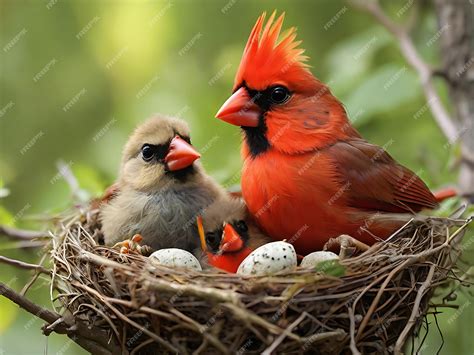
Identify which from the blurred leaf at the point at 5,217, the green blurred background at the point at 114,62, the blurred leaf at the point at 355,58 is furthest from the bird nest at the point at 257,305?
the green blurred background at the point at 114,62

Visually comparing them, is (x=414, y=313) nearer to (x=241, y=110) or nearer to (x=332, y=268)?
(x=332, y=268)

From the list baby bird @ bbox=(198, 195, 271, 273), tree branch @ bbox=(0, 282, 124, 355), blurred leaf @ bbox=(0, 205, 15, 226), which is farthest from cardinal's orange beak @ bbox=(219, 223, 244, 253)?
blurred leaf @ bbox=(0, 205, 15, 226)

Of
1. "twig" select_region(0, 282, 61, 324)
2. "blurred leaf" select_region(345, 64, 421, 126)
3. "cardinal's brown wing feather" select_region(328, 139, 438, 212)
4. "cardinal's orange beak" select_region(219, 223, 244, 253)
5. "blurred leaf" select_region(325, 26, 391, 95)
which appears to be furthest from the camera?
"blurred leaf" select_region(325, 26, 391, 95)

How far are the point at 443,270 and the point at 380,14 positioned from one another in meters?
2.18

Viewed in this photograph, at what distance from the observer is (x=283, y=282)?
117 inches

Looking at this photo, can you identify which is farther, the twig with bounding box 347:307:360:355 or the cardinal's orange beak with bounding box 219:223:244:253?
the cardinal's orange beak with bounding box 219:223:244:253

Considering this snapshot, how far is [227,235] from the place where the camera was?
3.67 m

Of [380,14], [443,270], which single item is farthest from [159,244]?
[380,14]

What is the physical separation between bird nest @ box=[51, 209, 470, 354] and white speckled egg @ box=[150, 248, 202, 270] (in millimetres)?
67

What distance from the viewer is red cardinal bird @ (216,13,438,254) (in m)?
3.68

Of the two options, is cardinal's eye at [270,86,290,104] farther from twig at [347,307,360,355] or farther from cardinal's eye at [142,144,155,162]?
twig at [347,307,360,355]

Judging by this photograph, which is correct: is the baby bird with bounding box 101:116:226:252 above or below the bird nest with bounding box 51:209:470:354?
above

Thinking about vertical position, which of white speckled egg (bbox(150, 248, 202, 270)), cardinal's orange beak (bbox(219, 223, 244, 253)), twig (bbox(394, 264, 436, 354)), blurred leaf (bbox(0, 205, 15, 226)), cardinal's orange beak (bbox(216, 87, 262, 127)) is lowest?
twig (bbox(394, 264, 436, 354))

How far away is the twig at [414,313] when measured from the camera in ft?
9.53
